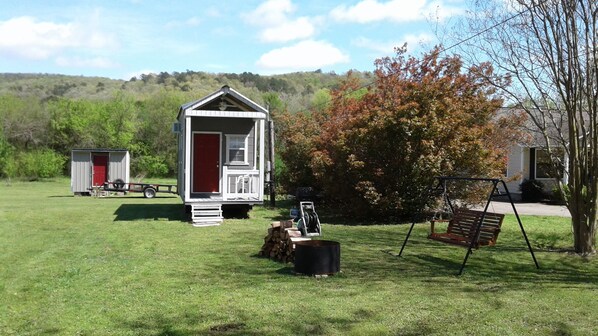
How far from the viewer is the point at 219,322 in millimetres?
5301

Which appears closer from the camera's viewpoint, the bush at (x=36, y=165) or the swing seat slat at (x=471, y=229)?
the swing seat slat at (x=471, y=229)

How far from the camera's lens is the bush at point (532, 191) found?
866 inches

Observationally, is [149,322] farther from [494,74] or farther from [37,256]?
[494,74]

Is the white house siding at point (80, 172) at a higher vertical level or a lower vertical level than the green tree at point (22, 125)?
lower

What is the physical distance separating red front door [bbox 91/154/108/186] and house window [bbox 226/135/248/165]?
14806 millimetres

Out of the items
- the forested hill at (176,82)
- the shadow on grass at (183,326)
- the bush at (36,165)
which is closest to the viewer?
the shadow on grass at (183,326)

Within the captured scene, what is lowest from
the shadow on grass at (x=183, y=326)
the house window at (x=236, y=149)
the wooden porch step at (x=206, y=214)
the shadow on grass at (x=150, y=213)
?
the shadow on grass at (x=150, y=213)

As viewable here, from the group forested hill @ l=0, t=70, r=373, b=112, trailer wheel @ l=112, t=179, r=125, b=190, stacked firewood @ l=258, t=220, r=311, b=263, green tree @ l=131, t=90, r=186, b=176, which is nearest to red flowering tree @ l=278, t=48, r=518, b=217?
stacked firewood @ l=258, t=220, r=311, b=263

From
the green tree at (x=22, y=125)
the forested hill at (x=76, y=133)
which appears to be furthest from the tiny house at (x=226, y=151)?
the green tree at (x=22, y=125)

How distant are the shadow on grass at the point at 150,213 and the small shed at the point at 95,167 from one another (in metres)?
9.26

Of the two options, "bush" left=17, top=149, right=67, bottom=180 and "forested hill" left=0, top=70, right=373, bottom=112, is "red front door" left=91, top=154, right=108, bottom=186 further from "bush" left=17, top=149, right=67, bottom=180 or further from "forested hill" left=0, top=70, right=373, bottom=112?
"forested hill" left=0, top=70, right=373, bottom=112

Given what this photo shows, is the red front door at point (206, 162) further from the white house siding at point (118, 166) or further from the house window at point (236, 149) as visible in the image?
the white house siding at point (118, 166)

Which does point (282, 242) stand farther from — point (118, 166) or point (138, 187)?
point (118, 166)

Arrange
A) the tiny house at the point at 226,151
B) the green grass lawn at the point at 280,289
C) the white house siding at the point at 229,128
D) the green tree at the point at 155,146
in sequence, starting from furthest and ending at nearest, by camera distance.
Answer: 1. the green tree at the point at 155,146
2. the white house siding at the point at 229,128
3. the tiny house at the point at 226,151
4. the green grass lawn at the point at 280,289
